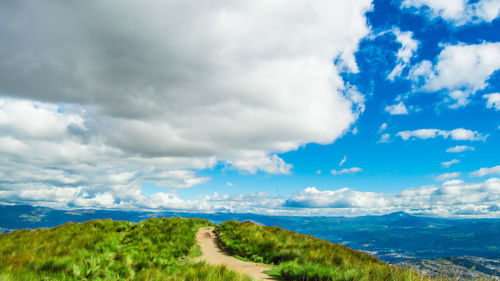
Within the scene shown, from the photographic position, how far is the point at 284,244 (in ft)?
51.6

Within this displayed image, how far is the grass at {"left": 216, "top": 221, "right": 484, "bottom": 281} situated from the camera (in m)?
8.08

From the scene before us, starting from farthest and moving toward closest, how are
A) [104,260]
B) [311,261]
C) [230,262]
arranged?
[230,262], [311,261], [104,260]

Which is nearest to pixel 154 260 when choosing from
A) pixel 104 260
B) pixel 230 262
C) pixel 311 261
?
pixel 104 260

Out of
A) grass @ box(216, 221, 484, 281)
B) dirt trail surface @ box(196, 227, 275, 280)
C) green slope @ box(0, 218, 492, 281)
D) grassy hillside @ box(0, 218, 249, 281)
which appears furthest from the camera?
dirt trail surface @ box(196, 227, 275, 280)

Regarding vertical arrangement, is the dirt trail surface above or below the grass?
below

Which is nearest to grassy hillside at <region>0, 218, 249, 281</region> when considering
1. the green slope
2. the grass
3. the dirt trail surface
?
the green slope

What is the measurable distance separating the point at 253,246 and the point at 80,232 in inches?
448

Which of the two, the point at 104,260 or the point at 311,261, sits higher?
the point at 104,260

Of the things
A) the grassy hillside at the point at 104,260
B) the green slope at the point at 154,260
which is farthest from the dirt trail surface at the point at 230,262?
the grassy hillside at the point at 104,260

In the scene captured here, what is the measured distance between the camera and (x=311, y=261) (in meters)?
12.1

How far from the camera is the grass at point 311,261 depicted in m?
8.08

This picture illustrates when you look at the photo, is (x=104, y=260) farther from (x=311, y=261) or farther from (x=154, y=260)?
(x=311, y=261)

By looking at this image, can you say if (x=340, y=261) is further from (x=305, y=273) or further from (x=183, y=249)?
(x=183, y=249)

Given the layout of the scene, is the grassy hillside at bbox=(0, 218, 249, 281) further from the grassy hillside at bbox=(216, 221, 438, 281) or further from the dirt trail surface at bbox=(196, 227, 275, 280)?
the grassy hillside at bbox=(216, 221, 438, 281)
